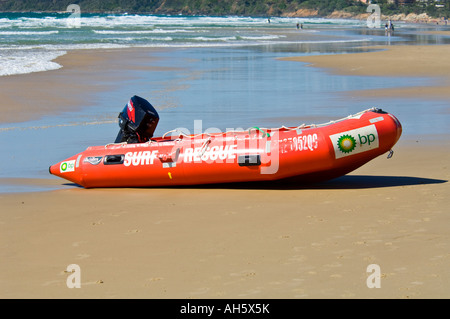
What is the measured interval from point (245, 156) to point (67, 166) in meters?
2.14

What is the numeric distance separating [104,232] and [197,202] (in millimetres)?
1413

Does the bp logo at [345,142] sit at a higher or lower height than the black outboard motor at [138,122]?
lower

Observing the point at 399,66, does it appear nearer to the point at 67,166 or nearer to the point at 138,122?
the point at 138,122

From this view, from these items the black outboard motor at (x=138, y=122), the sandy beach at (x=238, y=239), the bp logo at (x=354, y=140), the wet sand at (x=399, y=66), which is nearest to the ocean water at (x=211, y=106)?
the wet sand at (x=399, y=66)

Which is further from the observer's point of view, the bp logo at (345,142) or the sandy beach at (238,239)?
the bp logo at (345,142)

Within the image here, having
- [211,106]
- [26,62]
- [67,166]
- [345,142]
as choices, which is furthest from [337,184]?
[26,62]

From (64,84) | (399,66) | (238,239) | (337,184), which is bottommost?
(238,239)

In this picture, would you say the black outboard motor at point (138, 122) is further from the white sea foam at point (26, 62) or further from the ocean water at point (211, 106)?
the white sea foam at point (26, 62)

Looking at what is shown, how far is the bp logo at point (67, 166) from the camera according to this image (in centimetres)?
843

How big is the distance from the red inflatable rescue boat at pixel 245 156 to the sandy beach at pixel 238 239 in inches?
6.4

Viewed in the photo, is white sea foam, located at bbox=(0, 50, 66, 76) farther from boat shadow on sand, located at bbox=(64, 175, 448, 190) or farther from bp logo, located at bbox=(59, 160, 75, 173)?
boat shadow on sand, located at bbox=(64, 175, 448, 190)

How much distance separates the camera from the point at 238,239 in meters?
5.82
